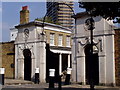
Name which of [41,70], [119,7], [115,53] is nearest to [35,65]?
[41,70]

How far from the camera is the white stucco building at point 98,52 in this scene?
18172 mm

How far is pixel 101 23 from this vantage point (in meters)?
18.9

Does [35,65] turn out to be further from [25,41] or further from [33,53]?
[25,41]

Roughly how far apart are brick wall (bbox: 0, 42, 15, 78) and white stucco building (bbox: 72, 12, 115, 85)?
874 centimetres

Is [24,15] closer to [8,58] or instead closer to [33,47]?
[33,47]

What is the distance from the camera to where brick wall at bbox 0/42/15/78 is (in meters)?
26.7

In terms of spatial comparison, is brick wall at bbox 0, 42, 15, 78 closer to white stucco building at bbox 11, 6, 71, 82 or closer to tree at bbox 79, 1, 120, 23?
white stucco building at bbox 11, 6, 71, 82

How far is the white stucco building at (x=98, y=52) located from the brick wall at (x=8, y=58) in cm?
874

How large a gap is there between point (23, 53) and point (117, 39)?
1128 cm

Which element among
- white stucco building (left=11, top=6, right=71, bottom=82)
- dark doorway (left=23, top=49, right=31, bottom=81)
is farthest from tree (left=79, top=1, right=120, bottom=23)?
dark doorway (left=23, top=49, right=31, bottom=81)

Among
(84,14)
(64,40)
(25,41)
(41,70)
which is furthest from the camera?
(64,40)

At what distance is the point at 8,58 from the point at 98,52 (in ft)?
39.9

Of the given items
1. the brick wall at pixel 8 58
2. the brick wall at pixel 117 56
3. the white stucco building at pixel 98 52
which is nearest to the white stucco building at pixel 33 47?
the brick wall at pixel 8 58

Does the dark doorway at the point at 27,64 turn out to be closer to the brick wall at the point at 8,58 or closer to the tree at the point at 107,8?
the brick wall at the point at 8,58
